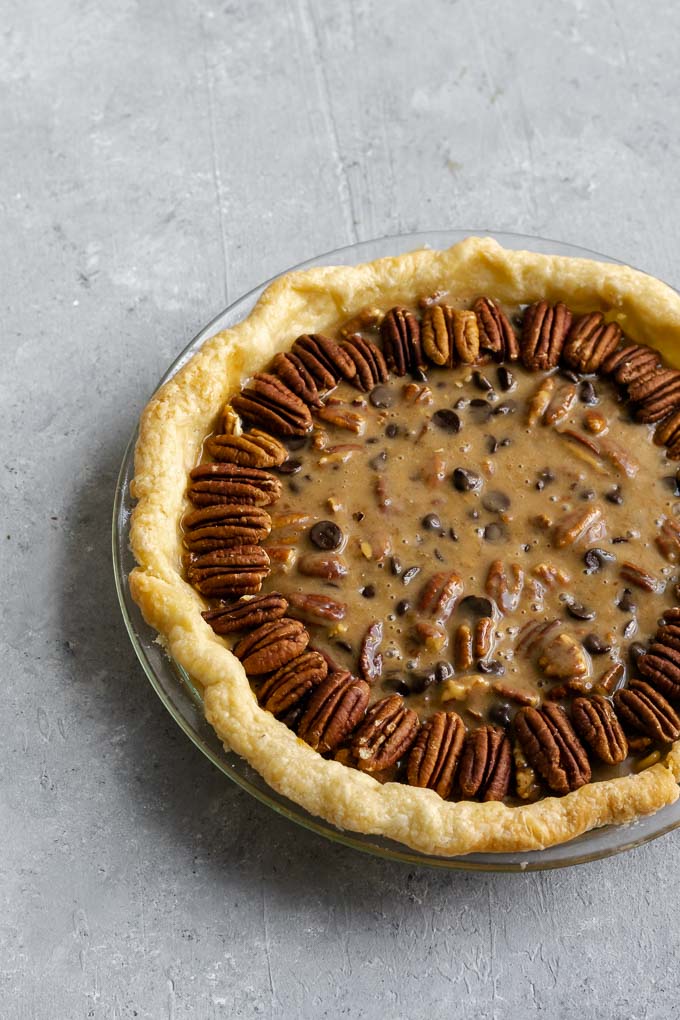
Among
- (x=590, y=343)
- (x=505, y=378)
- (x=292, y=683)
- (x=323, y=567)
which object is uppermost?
(x=590, y=343)

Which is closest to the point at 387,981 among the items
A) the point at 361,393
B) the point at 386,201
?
the point at 361,393

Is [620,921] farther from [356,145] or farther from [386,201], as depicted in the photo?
[356,145]

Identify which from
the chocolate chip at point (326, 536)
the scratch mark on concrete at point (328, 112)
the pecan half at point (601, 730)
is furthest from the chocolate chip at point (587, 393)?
the scratch mark on concrete at point (328, 112)

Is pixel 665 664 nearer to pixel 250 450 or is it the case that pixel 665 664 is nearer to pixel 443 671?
pixel 443 671

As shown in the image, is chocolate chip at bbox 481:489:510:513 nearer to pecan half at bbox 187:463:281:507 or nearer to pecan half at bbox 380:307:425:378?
pecan half at bbox 380:307:425:378

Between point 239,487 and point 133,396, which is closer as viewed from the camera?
point 239,487

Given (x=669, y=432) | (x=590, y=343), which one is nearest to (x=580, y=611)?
(x=669, y=432)
